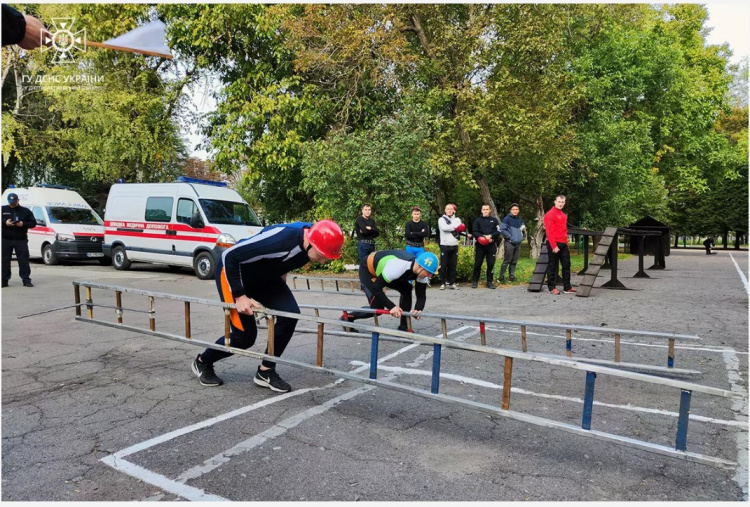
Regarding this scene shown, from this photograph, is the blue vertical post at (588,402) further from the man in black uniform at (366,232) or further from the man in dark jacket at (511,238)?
the man in dark jacket at (511,238)

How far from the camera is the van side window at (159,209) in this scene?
47.6ft

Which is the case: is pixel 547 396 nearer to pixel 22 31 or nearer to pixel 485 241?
pixel 22 31

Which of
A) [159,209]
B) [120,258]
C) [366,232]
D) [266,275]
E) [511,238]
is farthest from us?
[120,258]

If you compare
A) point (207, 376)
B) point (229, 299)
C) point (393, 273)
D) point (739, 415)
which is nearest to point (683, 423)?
point (739, 415)

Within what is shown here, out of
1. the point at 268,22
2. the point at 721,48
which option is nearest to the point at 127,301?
the point at 268,22

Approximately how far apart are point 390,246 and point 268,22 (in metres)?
9.19

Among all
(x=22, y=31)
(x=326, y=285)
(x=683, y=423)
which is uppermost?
(x=22, y=31)

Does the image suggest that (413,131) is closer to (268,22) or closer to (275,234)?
(268,22)

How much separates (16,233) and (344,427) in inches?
436

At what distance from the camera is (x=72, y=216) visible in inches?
730

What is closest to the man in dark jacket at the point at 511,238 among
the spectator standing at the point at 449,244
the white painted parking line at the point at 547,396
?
the spectator standing at the point at 449,244

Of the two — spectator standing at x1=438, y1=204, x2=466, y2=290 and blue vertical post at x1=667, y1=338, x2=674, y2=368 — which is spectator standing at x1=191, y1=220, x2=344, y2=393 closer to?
blue vertical post at x1=667, y1=338, x2=674, y2=368

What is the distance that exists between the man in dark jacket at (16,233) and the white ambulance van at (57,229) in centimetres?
598

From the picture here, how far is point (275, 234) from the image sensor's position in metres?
4.27
